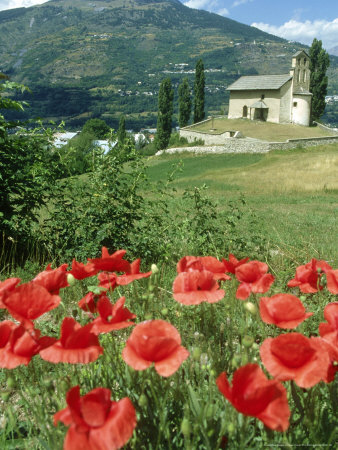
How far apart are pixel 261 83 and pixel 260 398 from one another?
194 feet

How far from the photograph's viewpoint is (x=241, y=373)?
1.03 metres

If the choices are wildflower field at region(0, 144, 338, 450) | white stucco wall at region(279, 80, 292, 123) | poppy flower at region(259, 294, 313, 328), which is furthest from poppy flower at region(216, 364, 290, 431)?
white stucco wall at region(279, 80, 292, 123)

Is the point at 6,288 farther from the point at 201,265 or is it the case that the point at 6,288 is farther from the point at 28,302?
the point at 201,265

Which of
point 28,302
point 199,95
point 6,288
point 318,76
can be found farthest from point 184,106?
point 28,302

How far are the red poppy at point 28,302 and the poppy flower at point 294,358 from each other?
2.12 ft

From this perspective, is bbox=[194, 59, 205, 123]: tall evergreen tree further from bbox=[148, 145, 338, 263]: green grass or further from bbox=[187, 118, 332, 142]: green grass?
bbox=[148, 145, 338, 263]: green grass

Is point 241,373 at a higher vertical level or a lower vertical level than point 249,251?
higher

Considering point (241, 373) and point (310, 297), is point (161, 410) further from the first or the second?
point (310, 297)

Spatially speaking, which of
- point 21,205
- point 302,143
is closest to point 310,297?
point 21,205

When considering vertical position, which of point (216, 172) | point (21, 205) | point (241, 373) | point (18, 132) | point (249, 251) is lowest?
point (216, 172)

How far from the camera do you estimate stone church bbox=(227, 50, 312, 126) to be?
5272 centimetres

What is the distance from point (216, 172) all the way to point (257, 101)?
30417 mm

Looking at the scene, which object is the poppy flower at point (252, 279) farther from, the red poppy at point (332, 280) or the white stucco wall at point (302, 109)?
the white stucco wall at point (302, 109)

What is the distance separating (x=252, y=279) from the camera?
5.33 feet
